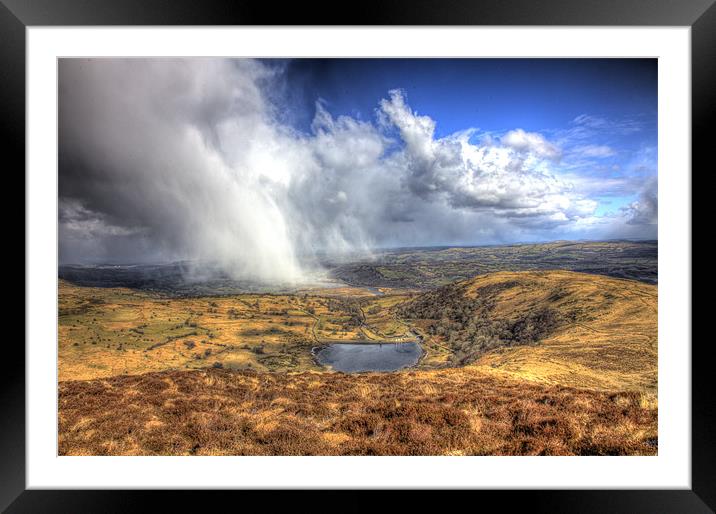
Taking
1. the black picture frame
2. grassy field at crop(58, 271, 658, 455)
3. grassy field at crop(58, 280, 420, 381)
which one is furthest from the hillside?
the black picture frame

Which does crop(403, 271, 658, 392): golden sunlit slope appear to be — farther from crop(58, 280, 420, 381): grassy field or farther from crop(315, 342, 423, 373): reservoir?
crop(58, 280, 420, 381): grassy field

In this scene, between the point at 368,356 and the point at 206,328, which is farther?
the point at 206,328

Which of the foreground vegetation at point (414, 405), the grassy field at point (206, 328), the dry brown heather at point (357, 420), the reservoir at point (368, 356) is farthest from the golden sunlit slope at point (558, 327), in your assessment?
the grassy field at point (206, 328)

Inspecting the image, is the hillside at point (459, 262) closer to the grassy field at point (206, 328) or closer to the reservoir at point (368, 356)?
the grassy field at point (206, 328)

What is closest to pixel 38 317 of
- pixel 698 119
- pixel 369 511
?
pixel 369 511

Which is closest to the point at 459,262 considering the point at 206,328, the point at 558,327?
the point at 558,327
